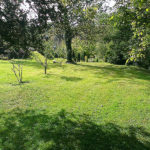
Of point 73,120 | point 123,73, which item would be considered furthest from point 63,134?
point 123,73

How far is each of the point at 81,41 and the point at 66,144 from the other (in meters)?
15.4

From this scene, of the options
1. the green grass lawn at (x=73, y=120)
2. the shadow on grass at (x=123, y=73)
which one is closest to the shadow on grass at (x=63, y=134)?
the green grass lawn at (x=73, y=120)

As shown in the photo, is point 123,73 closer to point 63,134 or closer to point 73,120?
point 73,120

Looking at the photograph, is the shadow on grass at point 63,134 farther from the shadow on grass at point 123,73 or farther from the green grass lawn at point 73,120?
the shadow on grass at point 123,73

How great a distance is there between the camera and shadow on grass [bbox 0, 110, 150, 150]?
402cm

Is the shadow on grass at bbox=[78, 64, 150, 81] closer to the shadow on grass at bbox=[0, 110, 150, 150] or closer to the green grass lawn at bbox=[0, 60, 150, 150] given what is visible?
the green grass lawn at bbox=[0, 60, 150, 150]

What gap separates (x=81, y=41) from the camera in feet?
59.1

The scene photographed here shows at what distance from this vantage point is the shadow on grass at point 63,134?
4023 millimetres

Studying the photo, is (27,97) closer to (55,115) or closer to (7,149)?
(55,115)

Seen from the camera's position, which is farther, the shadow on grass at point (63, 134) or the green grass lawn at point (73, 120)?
the green grass lawn at point (73, 120)

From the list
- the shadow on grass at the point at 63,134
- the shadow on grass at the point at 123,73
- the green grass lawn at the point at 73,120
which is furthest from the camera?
the shadow on grass at the point at 123,73

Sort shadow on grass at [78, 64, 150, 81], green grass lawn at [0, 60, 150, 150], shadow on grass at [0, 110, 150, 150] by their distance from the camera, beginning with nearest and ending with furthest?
shadow on grass at [0, 110, 150, 150] → green grass lawn at [0, 60, 150, 150] → shadow on grass at [78, 64, 150, 81]

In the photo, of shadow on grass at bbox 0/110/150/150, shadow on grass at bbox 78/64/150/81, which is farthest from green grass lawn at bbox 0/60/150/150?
shadow on grass at bbox 78/64/150/81

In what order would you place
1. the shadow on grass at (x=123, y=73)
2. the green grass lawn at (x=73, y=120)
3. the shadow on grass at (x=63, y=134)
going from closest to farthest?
the shadow on grass at (x=63, y=134)
the green grass lawn at (x=73, y=120)
the shadow on grass at (x=123, y=73)
